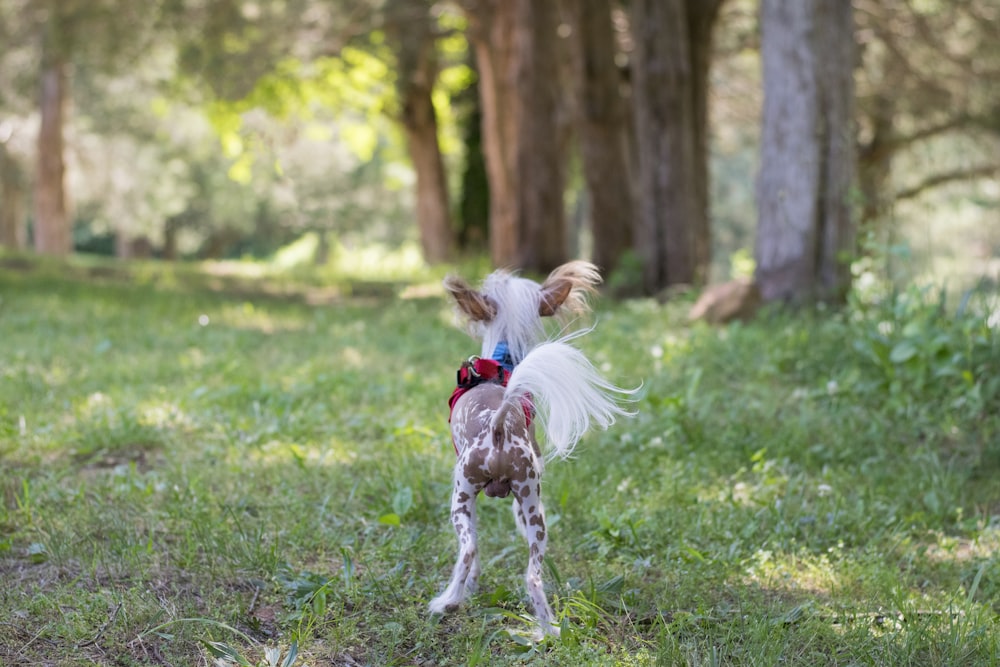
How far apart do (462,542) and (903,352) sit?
4067 mm

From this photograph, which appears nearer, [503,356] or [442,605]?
[442,605]

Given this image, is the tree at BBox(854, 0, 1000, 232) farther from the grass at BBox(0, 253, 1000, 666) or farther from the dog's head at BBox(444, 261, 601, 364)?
the dog's head at BBox(444, 261, 601, 364)

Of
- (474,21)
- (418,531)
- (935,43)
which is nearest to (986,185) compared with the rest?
(935,43)

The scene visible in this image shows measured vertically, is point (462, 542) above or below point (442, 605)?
above

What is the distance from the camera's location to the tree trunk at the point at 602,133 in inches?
554

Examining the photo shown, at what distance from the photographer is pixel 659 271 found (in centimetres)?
1235

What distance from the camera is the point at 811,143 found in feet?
29.5

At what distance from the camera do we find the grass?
3.51 m

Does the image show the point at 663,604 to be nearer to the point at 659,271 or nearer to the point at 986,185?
the point at 659,271

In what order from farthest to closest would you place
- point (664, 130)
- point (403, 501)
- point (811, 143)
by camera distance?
point (664, 130) → point (811, 143) → point (403, 501)

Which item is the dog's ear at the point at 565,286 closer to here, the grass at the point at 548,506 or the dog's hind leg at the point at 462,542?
the dog's hind leg at the point at 462,542

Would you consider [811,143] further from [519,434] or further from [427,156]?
[427,156]

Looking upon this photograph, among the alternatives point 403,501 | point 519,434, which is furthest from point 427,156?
point 519,434

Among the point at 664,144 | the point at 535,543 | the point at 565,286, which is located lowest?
the point at 535,543
